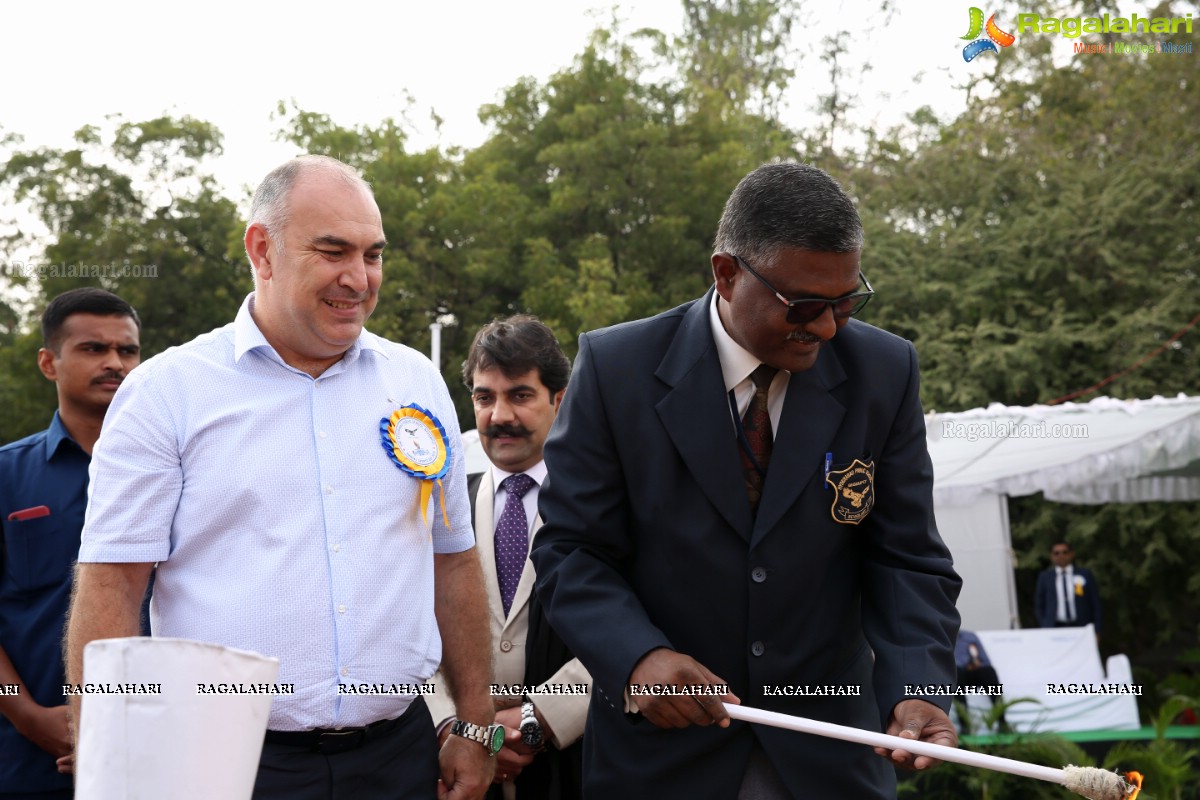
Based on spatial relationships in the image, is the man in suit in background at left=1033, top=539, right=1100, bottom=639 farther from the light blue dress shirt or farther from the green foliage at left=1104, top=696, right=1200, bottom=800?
the light blue dress shirt

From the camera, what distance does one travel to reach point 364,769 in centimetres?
297

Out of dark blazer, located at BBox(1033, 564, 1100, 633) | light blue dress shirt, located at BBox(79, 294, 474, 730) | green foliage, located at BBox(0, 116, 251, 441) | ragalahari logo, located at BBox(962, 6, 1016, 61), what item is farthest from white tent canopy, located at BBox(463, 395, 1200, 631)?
green foliage, located at BBox(0, 116, 251, 441)

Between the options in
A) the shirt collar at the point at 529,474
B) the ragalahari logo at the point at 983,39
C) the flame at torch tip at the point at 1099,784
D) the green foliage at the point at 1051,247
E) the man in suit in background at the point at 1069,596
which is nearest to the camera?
the flame at torch tip at the point at 1099,784

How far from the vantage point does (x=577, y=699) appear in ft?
13.1

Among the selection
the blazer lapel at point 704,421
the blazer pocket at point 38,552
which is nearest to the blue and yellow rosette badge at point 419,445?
the blazer lapel at point 704,421

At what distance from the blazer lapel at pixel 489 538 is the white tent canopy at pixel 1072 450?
6390 millimetres

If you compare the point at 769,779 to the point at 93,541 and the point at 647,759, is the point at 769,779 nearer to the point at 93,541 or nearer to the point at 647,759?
the point at 647,759

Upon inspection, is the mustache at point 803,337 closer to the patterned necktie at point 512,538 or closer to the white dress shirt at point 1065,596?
the patterned necktie at point 512,538

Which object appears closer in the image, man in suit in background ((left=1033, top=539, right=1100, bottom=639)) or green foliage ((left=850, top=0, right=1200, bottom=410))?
man in suit in background ((left=1033, top=539, right=1100, bottom=639))

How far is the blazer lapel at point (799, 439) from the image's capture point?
2924 millimetres

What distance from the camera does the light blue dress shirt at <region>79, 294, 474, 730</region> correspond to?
2893 millimetres

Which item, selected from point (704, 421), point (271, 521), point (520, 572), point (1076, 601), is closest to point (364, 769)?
point (271, 521)

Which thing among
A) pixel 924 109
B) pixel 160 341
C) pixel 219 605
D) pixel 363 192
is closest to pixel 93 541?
pixel 219 605

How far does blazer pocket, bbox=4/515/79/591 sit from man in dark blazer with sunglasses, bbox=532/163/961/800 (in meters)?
1.94
